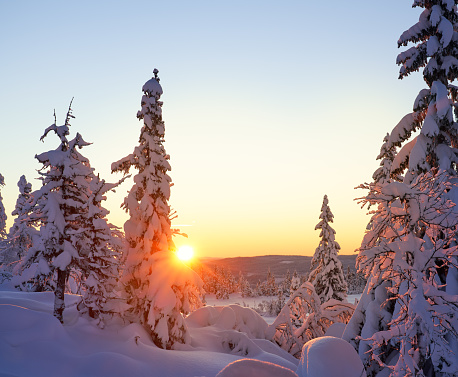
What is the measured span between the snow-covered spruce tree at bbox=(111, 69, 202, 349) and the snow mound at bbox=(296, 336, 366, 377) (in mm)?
10488

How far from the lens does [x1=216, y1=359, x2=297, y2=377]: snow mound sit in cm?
452

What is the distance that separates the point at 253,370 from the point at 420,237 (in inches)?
326

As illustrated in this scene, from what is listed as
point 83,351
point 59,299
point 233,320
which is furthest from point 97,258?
point 233,320

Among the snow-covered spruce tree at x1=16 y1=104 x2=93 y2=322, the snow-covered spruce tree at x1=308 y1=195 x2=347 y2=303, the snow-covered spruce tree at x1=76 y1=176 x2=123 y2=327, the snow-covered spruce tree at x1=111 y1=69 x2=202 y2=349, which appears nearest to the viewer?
the snow-covered spruce tree at x1=16 y1=104 x2=93 y2=322

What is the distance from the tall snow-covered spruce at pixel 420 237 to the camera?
A: 7.60 meters

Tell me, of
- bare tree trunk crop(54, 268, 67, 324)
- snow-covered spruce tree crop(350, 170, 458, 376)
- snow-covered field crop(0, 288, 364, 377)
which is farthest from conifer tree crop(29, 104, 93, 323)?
snow-covered spruce tree crop(350, 170, 458, 376)

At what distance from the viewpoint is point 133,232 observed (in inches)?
664

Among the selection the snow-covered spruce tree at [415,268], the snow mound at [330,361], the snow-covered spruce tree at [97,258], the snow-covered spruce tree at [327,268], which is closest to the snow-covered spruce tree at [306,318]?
the snow-covered spruce tree at [97,258]

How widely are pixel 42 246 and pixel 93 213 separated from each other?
7.54 ft

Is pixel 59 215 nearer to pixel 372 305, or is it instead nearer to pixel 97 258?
pixel 97 258

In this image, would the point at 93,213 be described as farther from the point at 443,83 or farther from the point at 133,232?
the point at 443,83

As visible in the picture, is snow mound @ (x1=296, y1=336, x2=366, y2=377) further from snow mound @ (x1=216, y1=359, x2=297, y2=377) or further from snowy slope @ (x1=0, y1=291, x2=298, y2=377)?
snowy slope @ (x1=0, y1=291, x2=298, y2=377)

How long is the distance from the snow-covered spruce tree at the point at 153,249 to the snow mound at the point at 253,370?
11.5 m

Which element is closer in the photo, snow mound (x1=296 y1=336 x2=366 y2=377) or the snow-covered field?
snow mound (x1=296 y1=336 x2=366 y2=377)
